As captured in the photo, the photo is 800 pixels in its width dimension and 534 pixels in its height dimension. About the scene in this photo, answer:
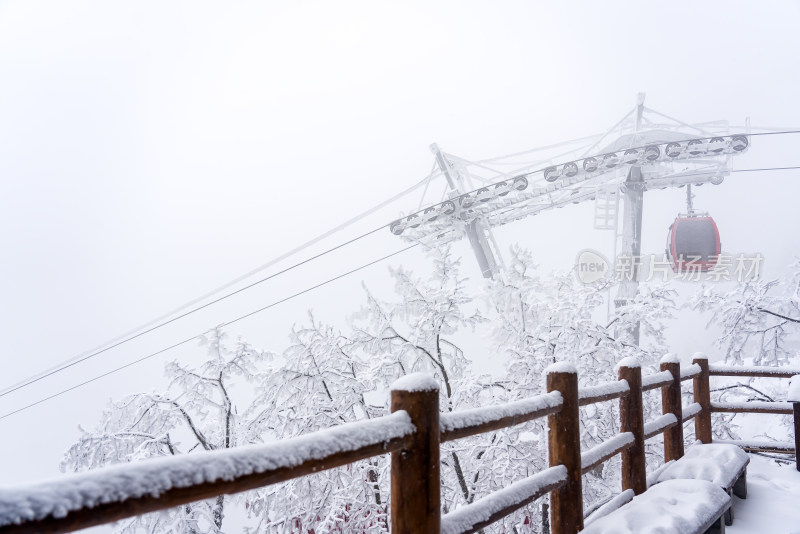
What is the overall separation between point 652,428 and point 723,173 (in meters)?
18.2

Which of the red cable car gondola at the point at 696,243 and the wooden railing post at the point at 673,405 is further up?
the red cable car gondola at the point at 696,243

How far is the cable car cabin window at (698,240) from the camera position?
18.7m

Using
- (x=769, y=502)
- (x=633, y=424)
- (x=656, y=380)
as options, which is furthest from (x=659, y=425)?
(x=769, y=502)

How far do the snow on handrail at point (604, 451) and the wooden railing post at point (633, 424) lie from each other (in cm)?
11

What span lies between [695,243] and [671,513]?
17589 millimetres

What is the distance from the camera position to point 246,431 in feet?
30.6

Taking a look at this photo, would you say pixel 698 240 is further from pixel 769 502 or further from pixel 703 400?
pixel 769 502

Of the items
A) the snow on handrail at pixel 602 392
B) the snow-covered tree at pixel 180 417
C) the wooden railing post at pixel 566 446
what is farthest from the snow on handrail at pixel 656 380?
the snow-covered tree at pixel 180 417

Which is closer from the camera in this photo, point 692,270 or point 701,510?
point 701,510

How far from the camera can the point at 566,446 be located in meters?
3.63

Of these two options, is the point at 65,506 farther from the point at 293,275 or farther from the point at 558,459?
the point at 293,275

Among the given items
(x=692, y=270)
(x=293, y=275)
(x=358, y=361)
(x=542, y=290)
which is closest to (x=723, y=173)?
(x=692, y=270)

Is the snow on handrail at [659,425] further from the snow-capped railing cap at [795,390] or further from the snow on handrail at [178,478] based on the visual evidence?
the snow on handrail at [178,478]

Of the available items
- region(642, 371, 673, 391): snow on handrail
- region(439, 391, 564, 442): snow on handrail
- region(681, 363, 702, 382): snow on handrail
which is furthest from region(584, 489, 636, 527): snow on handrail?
region(681, 363, 702, 382): snow on handrail
